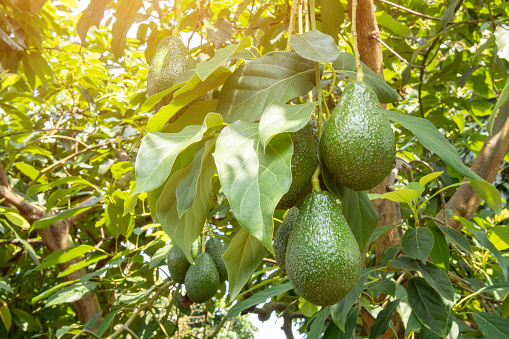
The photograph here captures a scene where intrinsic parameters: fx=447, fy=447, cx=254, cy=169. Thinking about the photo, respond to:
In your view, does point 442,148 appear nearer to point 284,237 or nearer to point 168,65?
point 284,237

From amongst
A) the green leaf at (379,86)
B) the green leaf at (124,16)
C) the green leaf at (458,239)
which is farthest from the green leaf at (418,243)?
the green leaf at (124,16)

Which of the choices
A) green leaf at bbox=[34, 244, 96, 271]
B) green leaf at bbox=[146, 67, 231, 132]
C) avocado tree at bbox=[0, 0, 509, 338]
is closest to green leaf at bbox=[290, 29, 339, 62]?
avocado tree at bbox=[0, 0, 509, 338]

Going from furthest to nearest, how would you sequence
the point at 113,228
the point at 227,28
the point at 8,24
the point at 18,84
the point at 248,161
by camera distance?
the point at 18,84
the point at 8,24
the point at 113,228
the point at 227,28
the point at 248,161

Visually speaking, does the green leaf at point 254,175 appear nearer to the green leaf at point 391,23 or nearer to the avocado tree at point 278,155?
the avocado tree at point 278,155

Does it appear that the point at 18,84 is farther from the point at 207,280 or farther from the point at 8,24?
the point at 207,280

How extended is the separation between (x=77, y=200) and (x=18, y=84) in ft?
2.50

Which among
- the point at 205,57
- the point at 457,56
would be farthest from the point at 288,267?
the point at 457,56

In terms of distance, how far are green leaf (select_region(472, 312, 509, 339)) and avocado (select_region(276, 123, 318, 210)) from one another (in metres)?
0.79

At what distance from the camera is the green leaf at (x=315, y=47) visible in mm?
600

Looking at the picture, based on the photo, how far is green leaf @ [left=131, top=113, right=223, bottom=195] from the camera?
52cm

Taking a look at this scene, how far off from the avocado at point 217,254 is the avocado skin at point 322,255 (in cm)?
95

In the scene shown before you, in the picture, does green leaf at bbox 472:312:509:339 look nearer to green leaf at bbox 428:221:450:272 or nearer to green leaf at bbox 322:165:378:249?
green leaf at bbox 428:221:450:272

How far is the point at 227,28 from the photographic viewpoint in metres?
1.10

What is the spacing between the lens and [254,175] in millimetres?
499
